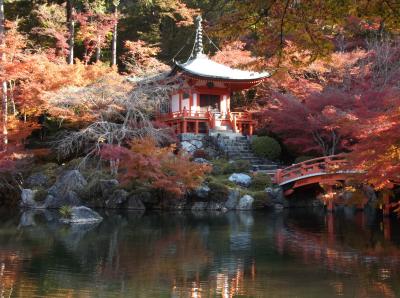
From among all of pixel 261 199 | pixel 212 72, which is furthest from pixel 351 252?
pixel 212 72

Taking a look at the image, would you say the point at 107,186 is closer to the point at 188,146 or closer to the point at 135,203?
the point at 135,203

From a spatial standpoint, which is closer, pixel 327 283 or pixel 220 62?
pixel 327 283

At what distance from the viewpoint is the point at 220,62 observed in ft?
88.0

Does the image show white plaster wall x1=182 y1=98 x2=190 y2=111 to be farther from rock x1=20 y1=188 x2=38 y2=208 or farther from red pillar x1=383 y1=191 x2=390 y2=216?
red pillar x1=383 y1=191 x2=390 y2=216

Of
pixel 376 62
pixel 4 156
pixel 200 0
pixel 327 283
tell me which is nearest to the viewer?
pixel 327 283

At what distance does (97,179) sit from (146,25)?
17.6m

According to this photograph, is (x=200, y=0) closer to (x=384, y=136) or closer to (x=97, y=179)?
(x=97, y=179)

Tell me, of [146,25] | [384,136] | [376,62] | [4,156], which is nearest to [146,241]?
[384,136]

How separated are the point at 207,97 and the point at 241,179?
7144 mm

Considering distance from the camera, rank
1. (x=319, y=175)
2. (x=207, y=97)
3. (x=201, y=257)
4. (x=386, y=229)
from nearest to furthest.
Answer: (x=201, y=257)
(x=386, y=229)
(x=319, y=175)
(x=207, y=97)

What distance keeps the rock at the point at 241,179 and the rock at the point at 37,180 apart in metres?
7.40

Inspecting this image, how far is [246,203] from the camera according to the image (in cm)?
1855

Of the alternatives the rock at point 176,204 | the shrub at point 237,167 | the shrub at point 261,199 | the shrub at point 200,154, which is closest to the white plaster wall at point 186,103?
the shrub at point 200,154

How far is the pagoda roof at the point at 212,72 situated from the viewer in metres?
23.5
